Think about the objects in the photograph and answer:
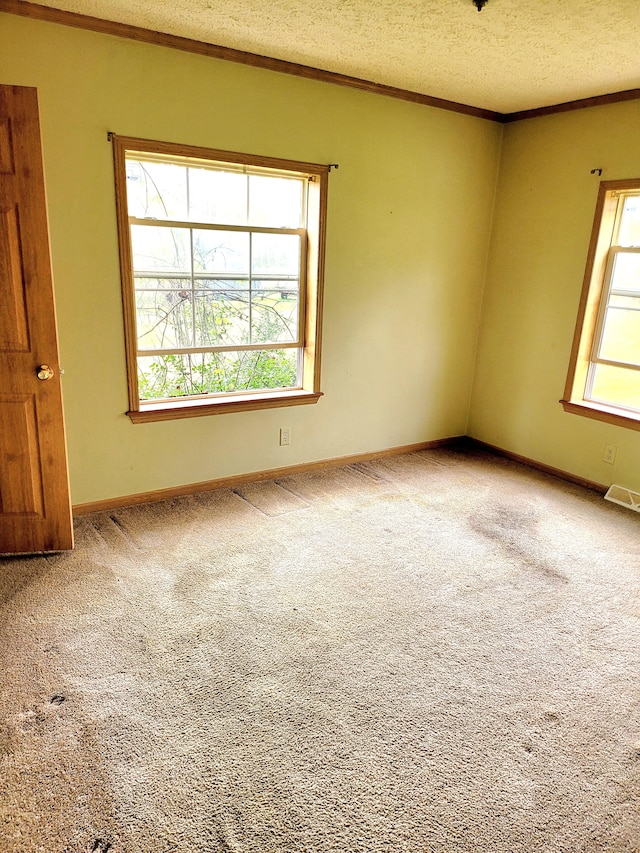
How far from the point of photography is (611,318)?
397cm

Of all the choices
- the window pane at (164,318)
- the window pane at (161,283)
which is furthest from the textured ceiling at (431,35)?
the window pane at (164,318)

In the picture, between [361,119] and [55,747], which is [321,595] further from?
[361,119]

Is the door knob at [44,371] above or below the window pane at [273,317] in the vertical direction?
below

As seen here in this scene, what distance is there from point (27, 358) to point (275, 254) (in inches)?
68.4

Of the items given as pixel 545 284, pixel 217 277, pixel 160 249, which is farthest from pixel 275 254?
pixel 545 284

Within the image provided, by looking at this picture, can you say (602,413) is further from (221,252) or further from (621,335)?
(221,252)

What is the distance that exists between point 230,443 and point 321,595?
1.45 meters

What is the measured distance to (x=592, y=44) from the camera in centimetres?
283

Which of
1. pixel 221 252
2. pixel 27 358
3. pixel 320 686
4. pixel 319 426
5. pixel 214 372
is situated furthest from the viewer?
pixel 319 426

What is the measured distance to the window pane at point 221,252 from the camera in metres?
3.45

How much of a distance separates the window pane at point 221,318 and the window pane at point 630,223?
2.60 metres

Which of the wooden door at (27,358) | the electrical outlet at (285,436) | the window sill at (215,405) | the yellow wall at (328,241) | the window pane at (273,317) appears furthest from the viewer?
the electrical outlet at (285,436)

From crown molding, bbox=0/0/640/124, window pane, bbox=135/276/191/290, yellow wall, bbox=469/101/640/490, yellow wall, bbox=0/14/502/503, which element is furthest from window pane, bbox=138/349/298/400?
yellow wall, bbox=469/101/640/490

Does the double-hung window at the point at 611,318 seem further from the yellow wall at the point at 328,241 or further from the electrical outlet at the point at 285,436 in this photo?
the electrical outlet at the point at 285,436
